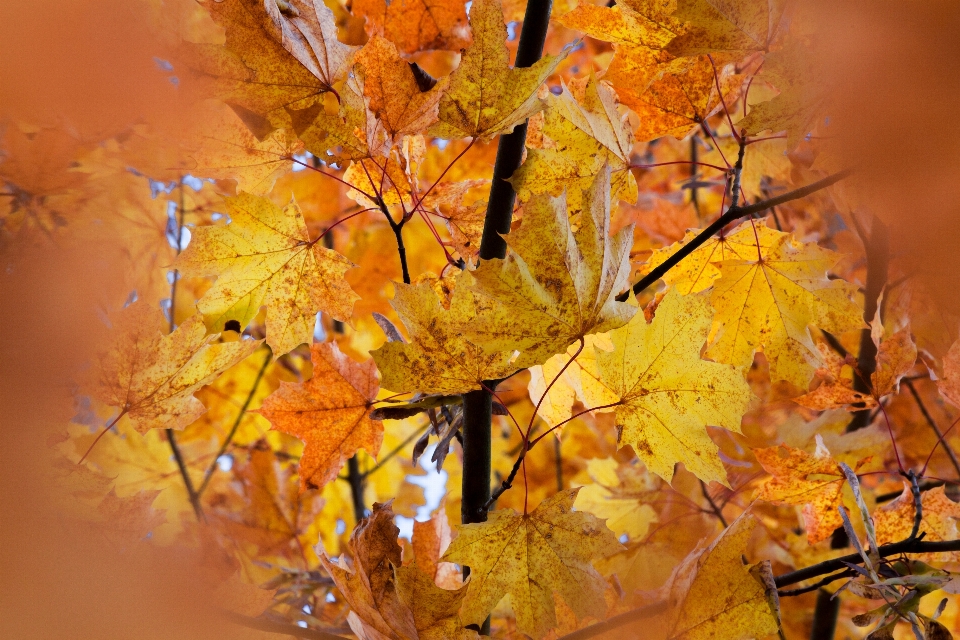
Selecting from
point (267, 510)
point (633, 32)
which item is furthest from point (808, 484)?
point (267, 510)

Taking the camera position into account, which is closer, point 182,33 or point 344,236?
point 182,33

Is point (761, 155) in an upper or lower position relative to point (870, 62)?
upper

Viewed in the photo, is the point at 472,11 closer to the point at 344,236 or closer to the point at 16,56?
the point at 16,56

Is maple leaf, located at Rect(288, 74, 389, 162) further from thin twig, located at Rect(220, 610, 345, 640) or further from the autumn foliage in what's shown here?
thin twig, located at Rect(220, 610, 345, 640)

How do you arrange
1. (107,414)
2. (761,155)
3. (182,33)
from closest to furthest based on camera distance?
(182,33) → (107,414) → (761,155)

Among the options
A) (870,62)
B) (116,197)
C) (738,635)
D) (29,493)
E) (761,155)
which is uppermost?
(116,197)

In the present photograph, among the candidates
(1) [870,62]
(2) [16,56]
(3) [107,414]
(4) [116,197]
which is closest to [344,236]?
(4) [116,197]

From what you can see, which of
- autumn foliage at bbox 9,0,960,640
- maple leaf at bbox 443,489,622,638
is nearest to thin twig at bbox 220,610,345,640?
autumn foliage at bbox 9,0,960,640

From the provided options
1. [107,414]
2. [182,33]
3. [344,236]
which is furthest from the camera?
[344,236]
